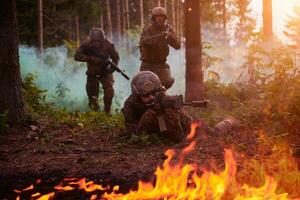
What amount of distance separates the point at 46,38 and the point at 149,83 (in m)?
19.0

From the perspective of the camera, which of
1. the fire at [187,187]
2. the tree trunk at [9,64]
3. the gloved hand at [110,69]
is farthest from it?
the gloved hand at [110,69]

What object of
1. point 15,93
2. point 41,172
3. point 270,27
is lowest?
point 41,172

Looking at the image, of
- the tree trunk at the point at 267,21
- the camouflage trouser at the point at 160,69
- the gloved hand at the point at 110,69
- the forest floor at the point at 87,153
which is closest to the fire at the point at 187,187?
the forest floor at the point at 87,153

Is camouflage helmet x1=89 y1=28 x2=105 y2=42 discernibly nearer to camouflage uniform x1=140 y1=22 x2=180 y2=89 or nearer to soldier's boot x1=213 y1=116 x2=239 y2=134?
camouflage uniform x1=140 y1=22 x2=180 y2=89

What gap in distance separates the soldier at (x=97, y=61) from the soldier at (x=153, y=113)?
3.78m

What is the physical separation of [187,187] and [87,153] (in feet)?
7.17

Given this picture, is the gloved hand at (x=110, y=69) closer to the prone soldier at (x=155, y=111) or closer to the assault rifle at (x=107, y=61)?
the assault rifle at (x=107, y=61)

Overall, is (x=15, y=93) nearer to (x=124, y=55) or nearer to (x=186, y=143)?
(x=186, y=143)

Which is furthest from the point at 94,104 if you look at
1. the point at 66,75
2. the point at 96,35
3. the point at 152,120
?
the point at 66,75

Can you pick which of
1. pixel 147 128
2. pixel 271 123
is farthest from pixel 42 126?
pixel 271 123

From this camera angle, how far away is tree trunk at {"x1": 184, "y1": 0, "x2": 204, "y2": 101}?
9242 millimetres

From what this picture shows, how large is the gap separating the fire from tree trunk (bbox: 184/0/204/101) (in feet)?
14.5

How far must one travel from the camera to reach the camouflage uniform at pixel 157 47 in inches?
361

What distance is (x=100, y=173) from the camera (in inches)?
206
